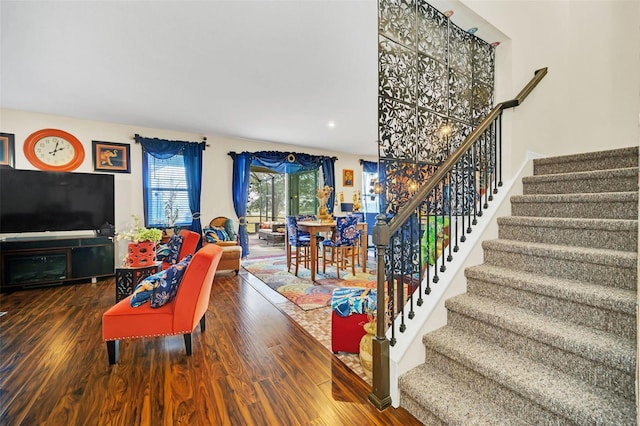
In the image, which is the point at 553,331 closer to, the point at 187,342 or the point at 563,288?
the point at 563,288

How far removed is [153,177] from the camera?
4992 millimetres

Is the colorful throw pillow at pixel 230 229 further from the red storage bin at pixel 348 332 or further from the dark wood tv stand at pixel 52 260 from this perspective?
the red storage bin at pixel 348 332

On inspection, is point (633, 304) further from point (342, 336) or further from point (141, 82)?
point (141, 82)

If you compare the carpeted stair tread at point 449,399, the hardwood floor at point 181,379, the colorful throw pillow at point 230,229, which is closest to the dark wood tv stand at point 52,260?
the hardwood floor at point 181,379

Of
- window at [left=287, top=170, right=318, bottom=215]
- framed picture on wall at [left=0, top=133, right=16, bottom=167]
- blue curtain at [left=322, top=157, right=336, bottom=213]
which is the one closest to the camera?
framed picture on wall at [left=0, top=133, right=16, bottom=167]

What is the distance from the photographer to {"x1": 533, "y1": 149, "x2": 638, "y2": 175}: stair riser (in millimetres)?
1974

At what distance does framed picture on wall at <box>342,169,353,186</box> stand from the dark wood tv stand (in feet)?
17.1

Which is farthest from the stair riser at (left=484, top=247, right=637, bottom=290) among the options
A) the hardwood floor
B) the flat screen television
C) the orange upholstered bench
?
the flat screen television

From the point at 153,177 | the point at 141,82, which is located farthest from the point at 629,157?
the point at 153,177

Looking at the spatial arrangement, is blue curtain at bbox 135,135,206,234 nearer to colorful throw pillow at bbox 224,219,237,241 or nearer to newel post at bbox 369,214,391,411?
colorful throw pillow at bbox 224,219,237,241

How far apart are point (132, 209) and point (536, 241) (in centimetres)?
570

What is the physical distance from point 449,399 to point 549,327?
598 mm

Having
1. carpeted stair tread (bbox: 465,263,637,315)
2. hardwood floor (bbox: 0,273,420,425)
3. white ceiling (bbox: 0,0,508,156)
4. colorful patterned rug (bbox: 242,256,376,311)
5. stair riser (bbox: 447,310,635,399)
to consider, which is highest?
white ceiling (bbox: 0,0,508,156)

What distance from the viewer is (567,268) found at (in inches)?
60.8
